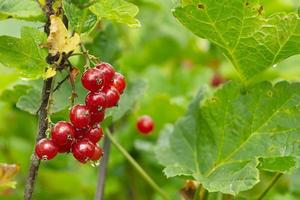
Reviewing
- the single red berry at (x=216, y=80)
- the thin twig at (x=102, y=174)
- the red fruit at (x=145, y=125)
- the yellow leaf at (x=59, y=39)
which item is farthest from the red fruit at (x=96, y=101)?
the single red berry at (x=216, y=80)

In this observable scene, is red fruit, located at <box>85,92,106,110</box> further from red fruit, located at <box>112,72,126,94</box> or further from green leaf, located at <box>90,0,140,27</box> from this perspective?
green leaf, located at <box>90,0,140,27</box>

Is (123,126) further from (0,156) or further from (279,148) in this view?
(279,148)

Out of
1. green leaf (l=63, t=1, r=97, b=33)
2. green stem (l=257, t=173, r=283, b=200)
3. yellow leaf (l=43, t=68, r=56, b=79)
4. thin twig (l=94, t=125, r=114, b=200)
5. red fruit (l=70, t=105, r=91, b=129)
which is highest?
green leaf (l=63, t=1, r=97, b=33)

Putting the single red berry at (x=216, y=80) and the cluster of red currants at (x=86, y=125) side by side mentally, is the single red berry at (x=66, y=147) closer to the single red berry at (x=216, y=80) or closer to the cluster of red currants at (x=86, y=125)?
the cluster of red currants at (x=86, y=125)

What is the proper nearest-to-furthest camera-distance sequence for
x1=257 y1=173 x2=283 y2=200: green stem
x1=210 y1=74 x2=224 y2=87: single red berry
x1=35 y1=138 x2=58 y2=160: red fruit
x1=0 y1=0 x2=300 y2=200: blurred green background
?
x1=35 y1=138 x2=58 y2=160: red fruit, x1=257 y1=173 x2=283 y2=200: green stem, x1=0 y1=0 x2=300 y2=200: blurred green background, x1=210 y1=74 x2=224 y2=87: single red berry

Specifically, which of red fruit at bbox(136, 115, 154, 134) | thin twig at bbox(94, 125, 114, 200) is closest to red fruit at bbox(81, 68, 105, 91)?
thin twig at bbox(94, 125, 114, 200)

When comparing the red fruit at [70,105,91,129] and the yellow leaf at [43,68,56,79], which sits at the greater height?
the yellow leaf at [43,68,56,79]

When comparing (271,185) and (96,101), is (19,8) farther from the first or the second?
(271,185)
